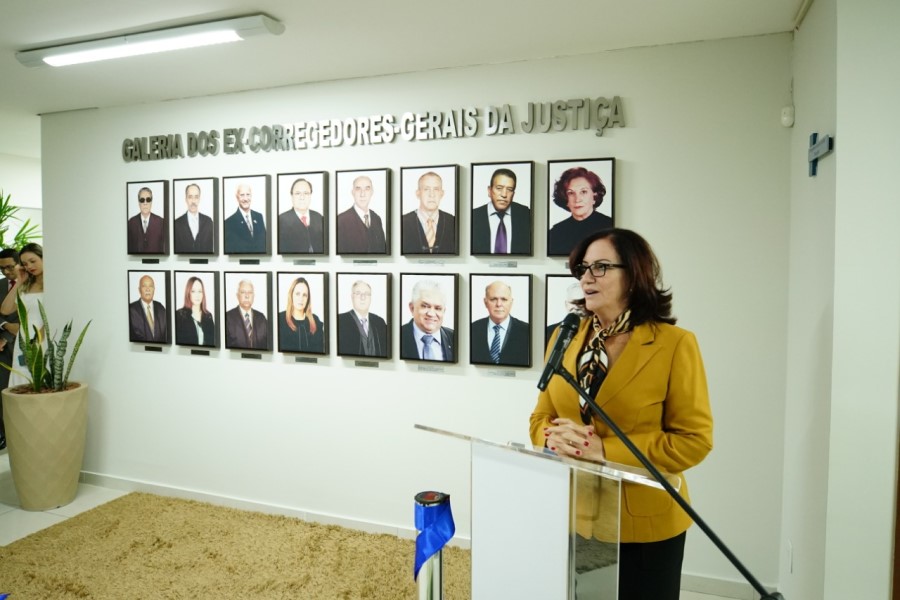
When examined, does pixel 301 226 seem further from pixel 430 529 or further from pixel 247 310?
pixel 430 529

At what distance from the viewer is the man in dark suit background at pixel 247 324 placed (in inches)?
161

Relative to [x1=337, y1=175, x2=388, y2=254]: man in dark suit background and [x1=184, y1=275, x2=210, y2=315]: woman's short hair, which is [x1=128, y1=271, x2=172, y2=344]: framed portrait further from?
[x1=337, y1=175, x2=388, y2=254]: man in dark suit background

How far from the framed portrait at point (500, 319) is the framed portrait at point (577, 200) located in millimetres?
305

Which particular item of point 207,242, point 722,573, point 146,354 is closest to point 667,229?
point 722,573

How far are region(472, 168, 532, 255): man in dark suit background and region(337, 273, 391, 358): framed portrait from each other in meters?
0.67

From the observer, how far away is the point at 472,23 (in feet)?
9.50

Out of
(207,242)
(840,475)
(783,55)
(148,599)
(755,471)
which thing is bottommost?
(148,599)

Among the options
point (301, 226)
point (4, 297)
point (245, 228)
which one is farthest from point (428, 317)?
point (4, 297)

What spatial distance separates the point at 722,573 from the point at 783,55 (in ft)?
8.95

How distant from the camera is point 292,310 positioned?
4012 millimetres

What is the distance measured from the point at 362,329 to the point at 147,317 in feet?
6.05

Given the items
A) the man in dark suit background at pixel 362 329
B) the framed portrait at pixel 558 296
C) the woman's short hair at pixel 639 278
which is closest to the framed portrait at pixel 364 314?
the man in dark suit background at pixel 362 329

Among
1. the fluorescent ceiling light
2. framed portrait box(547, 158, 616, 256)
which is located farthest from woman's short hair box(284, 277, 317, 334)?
framed portrait box(547, 158, 616, 256)

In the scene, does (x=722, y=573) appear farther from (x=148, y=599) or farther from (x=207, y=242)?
(x=207, y=242)
